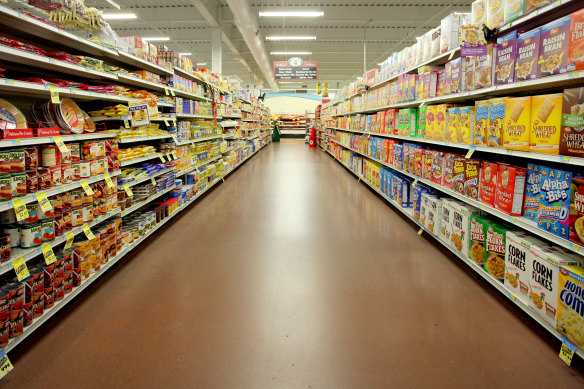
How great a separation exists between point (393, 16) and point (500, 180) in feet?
35.3

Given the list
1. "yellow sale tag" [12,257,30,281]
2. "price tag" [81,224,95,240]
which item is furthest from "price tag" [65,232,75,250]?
"yellow sale tag" [12,257,30,281]

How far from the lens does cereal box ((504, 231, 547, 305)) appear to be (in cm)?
217

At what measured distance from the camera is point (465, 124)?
10.0 feet

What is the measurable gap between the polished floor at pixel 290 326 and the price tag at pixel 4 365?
32 mm

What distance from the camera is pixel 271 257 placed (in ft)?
11.1

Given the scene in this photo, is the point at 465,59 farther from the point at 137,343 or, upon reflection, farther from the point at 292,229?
the point at 137,343

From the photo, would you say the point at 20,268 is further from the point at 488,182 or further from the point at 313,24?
the point at 313,24

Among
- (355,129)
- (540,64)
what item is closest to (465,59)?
(540,64)

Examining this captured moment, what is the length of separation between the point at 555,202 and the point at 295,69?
13504 mm

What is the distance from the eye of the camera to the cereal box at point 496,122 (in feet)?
8.09

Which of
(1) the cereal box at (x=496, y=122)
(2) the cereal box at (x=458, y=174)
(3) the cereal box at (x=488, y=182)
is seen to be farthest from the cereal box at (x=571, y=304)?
(2) the cereal box at (x=458, y=174)

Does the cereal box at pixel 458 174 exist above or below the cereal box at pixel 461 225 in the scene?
above

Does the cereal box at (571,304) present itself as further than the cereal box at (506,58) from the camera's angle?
No

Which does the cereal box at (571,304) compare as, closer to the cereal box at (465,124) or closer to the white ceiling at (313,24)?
the cereal box at (465,124)
